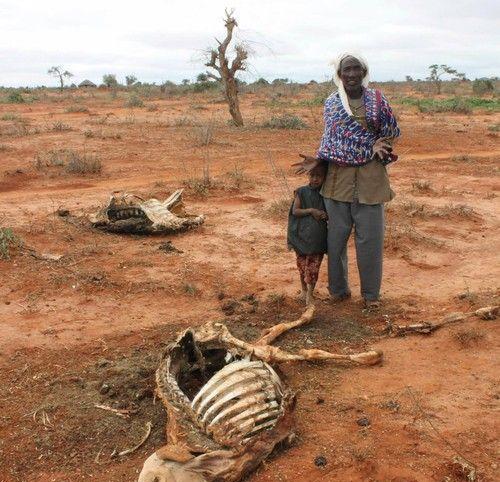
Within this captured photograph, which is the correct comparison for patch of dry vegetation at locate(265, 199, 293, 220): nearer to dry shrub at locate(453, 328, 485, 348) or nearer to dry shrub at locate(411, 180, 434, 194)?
dry shrub at locate(411, 180, 434, 194)

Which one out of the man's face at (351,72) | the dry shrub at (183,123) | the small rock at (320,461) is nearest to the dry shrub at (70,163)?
the dry shrub at (183,123)

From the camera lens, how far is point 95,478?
2748 millimetres

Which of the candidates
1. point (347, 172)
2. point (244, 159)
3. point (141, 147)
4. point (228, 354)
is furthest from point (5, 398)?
point (141, 147)

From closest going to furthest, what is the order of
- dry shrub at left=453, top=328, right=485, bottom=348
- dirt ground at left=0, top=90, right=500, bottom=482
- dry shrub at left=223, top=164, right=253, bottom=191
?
dirt ground at left=0, top=90, right=500, bottom=482
dry shrub at left=453, top=328, right=485, bottom=348
dry shrub at left=223, top=164, right=253, bottom=191

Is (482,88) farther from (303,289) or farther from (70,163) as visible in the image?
(303,289)

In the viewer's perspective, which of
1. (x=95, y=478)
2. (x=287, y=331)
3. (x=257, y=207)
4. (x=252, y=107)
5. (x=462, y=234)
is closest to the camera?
(x=95, y=478)

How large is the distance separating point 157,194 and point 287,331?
455 centimetres

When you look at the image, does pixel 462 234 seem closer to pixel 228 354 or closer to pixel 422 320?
pixel 422 320

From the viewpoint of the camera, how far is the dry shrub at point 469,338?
3.82 metres

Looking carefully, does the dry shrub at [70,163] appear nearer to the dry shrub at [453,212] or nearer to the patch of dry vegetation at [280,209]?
the patch of dry vegetation at [280,209]

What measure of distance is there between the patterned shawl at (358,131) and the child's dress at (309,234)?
338mm

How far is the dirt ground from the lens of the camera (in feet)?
9.34

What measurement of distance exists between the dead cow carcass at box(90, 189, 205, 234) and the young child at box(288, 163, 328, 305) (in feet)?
7.60

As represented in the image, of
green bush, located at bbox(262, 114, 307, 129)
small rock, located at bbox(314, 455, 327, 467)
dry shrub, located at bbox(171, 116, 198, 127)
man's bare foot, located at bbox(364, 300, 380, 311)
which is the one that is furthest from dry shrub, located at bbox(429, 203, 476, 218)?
dry shrub, located at bbox(171, 116, 198, 127)
